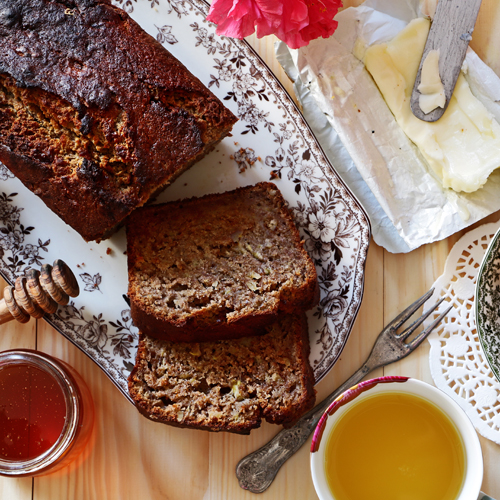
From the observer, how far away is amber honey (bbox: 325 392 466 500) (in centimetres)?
195

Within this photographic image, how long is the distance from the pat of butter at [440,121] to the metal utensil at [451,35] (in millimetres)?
39

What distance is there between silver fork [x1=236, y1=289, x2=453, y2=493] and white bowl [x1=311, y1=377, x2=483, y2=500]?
0.26 meters

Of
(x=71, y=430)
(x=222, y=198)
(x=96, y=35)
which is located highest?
(x=96, y=35)

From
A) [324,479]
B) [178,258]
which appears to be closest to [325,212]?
[178,258]

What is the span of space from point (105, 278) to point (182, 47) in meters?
1.04

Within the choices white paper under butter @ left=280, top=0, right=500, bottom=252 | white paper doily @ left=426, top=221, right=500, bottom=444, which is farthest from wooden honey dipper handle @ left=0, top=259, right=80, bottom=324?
white paper doily @ left=426, top=221, right=500, bottom=444

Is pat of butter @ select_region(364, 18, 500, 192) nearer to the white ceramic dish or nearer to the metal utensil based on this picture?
the metal utensil

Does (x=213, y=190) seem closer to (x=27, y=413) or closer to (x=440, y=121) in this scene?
(x=440, y=121)

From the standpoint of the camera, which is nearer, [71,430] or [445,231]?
[71,430]

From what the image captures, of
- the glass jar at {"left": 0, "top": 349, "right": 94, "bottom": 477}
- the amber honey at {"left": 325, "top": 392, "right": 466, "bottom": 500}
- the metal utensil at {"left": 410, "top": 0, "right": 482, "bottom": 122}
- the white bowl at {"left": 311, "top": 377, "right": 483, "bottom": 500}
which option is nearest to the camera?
the white bowl at {"left": 311, "top": 377, "right": 483, "bottom": 500}

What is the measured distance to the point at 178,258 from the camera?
6.89 ft

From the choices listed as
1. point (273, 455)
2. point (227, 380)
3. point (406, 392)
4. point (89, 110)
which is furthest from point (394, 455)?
point (89, 110)

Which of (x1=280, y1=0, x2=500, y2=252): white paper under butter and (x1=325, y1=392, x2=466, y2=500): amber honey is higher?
(x1=280, y1=0, x2=500, y2=252): white paper under butter

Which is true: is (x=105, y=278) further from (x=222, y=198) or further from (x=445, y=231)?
(x=445, y=231)
